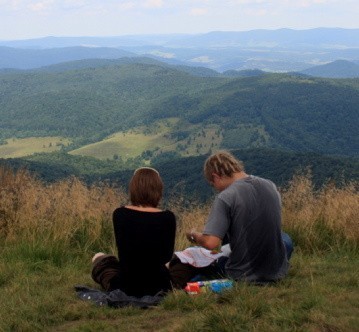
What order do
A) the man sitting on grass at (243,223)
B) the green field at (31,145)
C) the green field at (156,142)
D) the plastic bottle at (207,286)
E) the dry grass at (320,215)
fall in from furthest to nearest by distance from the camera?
1. the green field at (31,145)
2. the green field at (156,142)
3. the dry grass at (320,215)
4. the man sitting on grass at (243,223)
5. the plastic bottle at (207,286)

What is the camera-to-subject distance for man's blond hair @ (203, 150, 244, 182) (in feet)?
13.4

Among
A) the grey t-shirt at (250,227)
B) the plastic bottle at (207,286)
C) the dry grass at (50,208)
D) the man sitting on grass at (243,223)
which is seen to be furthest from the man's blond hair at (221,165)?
the dry grass at (50,208)

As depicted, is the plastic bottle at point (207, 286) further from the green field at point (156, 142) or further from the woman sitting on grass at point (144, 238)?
the green field at point (156, 142)

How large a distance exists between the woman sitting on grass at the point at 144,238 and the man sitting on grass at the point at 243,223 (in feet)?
0.82

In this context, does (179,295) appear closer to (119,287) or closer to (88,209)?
(119,287)

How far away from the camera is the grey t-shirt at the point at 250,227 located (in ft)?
13.1

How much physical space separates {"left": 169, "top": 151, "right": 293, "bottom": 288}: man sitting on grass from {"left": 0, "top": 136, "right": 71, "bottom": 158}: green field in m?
99.7

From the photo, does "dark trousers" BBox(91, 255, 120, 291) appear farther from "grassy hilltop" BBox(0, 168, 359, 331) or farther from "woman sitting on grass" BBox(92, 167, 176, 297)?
"grassy hilltop" BBox(0, 168, 359, 331)

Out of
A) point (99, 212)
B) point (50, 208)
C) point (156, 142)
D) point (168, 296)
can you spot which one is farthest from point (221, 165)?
point (156, 142)

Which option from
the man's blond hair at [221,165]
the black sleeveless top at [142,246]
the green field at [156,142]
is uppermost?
the man's blond hair at [221,165]

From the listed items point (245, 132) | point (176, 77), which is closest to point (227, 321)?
point (245, 132)

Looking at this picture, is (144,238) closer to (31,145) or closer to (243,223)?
(243,223)

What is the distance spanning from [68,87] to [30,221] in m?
183

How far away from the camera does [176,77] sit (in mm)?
184125
